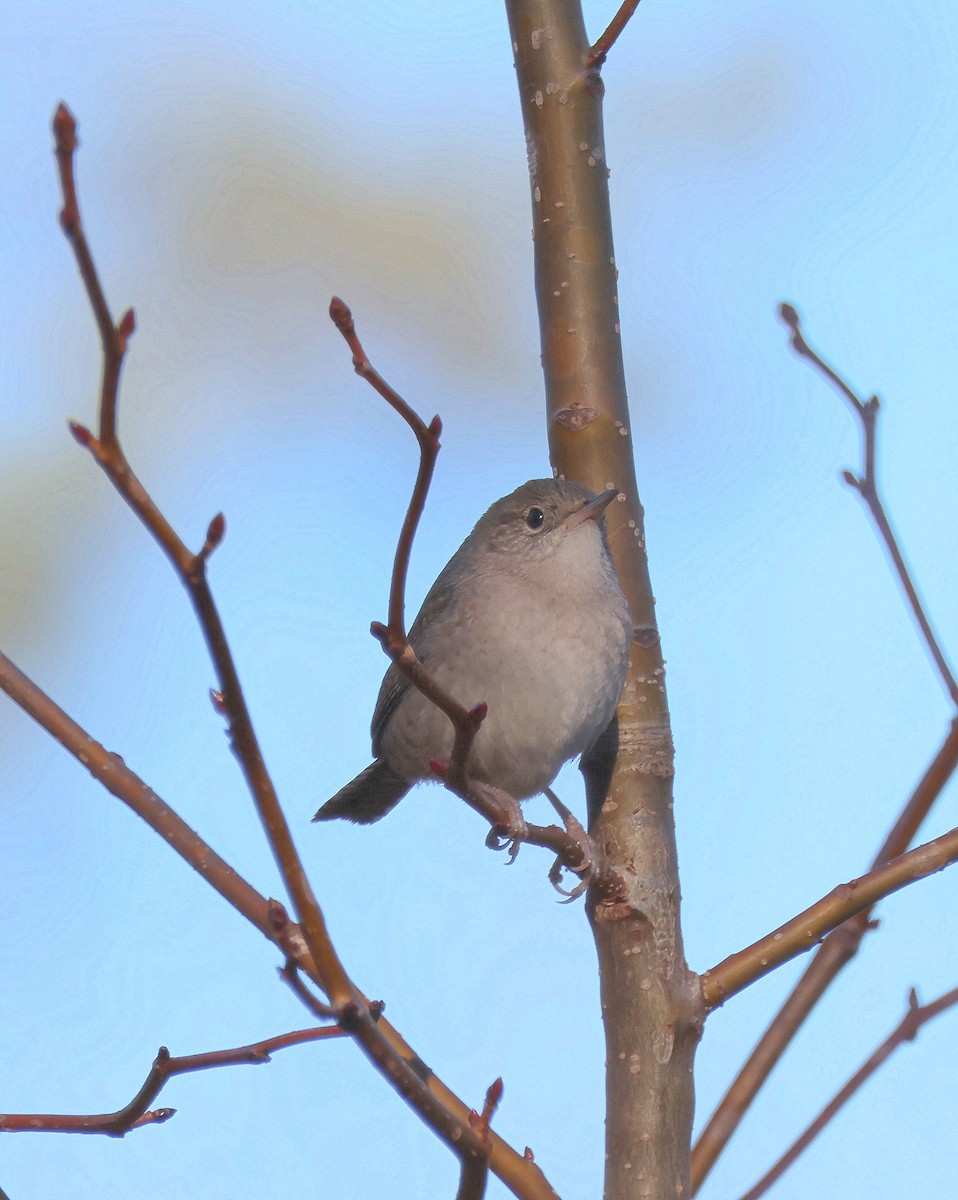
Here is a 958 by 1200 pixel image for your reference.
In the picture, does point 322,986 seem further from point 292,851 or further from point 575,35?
point 575,35

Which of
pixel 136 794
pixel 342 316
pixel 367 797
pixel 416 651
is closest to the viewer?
pixel 342 316

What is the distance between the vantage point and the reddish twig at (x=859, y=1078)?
8.74ft

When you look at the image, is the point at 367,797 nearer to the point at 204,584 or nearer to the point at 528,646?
the point at 528,646

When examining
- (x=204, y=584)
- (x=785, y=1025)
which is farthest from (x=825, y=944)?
(x=204, y=584)

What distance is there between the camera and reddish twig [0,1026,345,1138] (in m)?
1.97

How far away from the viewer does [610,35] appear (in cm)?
329

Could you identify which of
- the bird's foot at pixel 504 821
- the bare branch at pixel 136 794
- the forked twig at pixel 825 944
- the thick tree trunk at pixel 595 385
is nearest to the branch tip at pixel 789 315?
the forked twig at pixel 825 944

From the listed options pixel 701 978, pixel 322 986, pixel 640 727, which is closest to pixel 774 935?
pixel 701 978

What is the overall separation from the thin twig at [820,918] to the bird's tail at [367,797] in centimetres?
203

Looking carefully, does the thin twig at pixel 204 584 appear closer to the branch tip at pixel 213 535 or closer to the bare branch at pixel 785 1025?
the branch tip at pixel 213 535

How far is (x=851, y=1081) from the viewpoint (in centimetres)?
270

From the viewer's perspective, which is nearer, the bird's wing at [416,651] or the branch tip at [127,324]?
the branch tip at [127,324]

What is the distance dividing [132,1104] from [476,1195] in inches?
22.6

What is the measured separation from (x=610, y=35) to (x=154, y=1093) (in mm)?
2563
